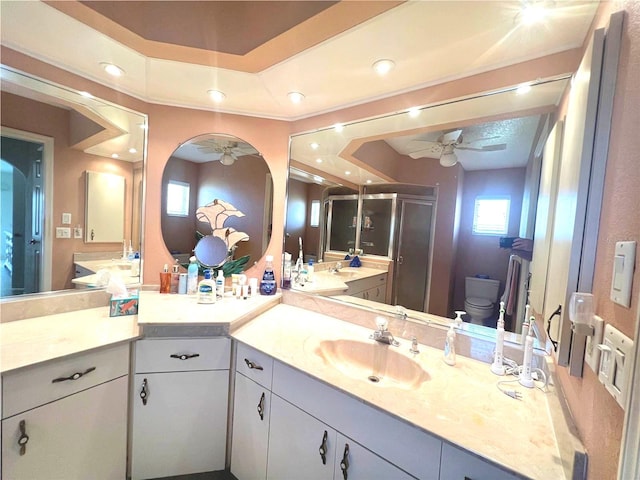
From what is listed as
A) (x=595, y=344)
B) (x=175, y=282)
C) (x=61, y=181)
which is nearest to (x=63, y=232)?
(x=61, y=181)

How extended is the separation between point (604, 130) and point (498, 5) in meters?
0.64

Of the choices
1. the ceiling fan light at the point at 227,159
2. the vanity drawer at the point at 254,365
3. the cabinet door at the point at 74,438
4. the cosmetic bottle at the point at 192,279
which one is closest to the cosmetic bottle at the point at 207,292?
the cosmetic bottle at the point at 192,279

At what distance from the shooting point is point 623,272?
1.63 ft

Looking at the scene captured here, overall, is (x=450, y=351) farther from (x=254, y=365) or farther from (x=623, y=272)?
(x=254, y=365)

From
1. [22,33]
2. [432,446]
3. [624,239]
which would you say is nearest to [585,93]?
[624,239]

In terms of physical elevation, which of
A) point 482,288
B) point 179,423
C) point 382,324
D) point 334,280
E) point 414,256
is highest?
point 414,256

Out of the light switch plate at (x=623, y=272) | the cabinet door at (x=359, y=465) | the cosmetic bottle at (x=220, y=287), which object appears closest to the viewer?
the light switch plate at (x=623, y=272)

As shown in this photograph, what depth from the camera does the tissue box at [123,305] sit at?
150 centimetres

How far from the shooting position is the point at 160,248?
5.98 feet

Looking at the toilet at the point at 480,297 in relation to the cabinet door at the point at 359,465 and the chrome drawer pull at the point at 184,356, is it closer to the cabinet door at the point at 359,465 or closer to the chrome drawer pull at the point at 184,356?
the cabinet door at the point at 359,465

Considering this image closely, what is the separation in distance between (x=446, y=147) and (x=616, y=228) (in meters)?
0.89

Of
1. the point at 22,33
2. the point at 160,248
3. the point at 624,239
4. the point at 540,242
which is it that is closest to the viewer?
the point at 624,239

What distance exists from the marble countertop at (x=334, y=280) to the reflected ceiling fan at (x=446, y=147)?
683mm

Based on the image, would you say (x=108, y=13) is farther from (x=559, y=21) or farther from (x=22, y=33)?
(x=559, y=21)
